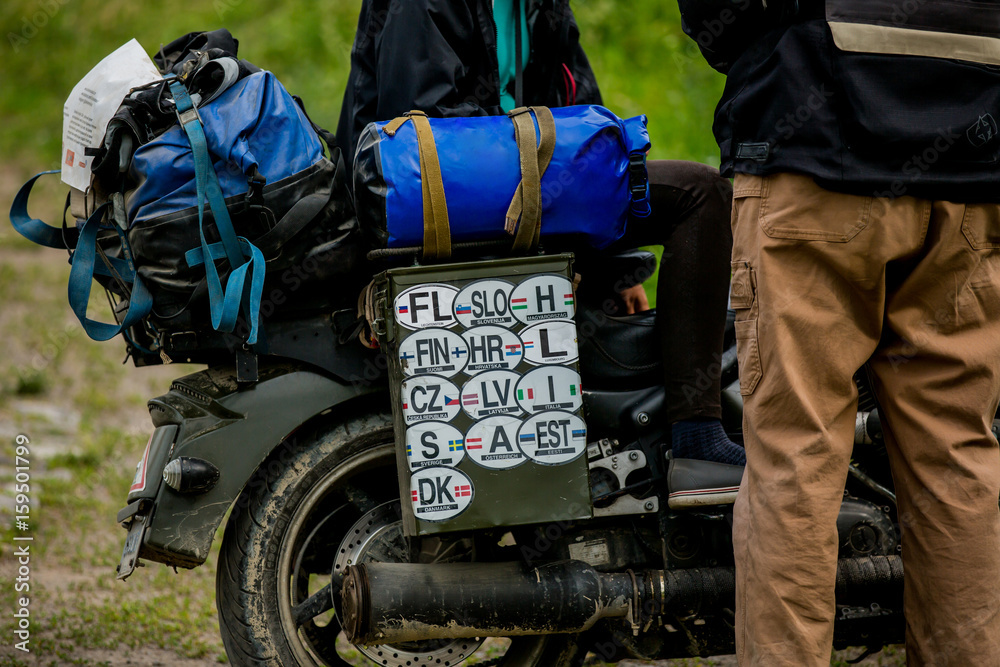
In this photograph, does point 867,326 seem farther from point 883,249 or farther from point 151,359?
point 151,359

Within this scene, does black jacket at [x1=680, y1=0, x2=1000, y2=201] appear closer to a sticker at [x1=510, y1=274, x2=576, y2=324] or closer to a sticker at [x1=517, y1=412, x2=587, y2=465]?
a sticker at [x1=510, y1=274, x2=576, y2=324]

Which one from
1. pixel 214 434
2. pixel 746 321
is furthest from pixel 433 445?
pixel 746 321

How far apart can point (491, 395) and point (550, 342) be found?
0.63 ft

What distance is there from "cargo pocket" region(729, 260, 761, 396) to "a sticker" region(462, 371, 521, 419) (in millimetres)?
533

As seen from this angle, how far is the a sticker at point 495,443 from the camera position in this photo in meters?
2.25

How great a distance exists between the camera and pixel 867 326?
6.74 ft

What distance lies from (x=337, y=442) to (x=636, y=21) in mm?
6431

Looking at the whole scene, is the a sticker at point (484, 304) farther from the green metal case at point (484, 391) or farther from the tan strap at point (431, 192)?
the tan strap at point (431, 192)

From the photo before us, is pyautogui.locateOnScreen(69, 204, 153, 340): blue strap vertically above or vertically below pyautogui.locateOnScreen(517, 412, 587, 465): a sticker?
above

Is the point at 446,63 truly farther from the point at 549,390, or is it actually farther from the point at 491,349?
the point at 549,390

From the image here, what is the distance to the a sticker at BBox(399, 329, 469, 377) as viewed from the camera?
223cm

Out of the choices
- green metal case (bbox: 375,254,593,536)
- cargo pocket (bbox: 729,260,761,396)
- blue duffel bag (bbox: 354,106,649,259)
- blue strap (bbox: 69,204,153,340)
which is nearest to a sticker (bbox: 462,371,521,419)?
green metal case (bbox: 375,254,593,536)

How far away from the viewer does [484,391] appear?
225 cm

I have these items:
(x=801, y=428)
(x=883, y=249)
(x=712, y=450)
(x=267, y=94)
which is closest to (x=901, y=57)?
(x=883, y=249)
